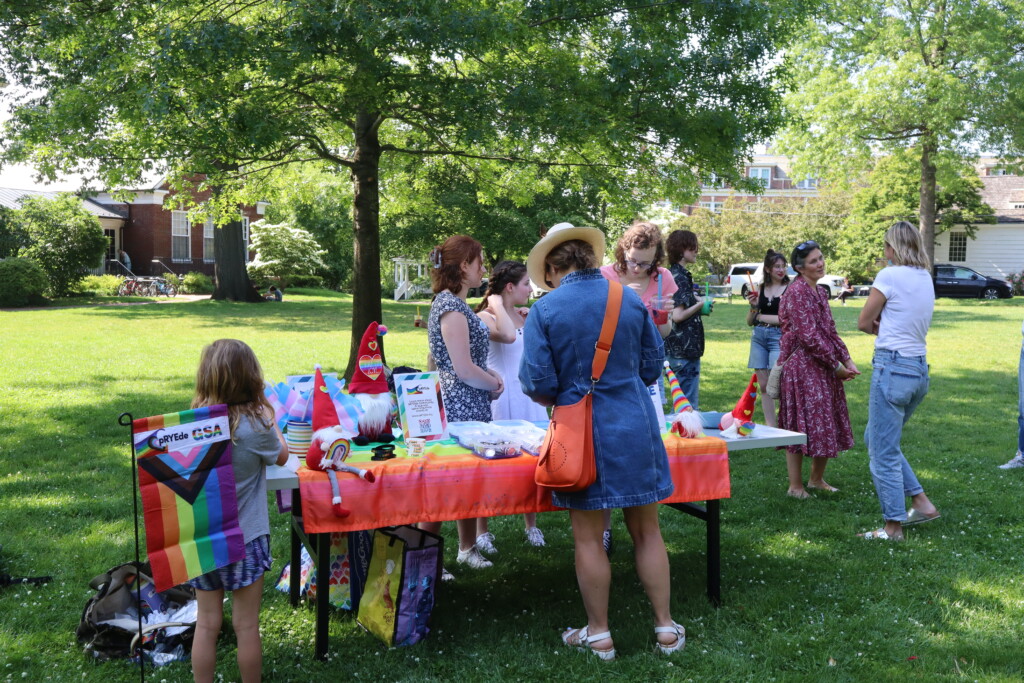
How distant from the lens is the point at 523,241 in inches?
1015

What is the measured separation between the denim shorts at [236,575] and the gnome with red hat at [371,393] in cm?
92

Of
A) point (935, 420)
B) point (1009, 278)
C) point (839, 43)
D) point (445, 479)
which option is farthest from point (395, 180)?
point (1009, 278)

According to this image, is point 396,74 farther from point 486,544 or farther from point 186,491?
point 186,491

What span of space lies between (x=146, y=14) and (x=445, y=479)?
6761mm

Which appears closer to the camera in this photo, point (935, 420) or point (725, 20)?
point (725, 20)

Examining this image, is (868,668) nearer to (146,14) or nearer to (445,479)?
(445,479)

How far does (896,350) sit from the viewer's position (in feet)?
16.9

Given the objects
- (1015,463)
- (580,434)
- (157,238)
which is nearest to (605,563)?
(580,434)

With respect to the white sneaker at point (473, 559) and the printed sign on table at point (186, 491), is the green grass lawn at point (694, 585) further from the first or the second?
the printed sign on table at point (186, 491)

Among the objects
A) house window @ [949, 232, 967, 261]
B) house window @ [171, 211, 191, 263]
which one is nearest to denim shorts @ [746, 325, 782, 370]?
house window @ [171, 211, 191, 263]

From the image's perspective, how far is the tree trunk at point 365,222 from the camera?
11406mm

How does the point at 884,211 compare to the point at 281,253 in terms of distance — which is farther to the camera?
the point at 884,211

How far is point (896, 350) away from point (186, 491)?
13.4 feet

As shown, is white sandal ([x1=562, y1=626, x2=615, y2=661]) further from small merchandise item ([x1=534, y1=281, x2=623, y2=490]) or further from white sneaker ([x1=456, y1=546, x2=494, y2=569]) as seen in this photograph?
white sneaker ([x1=456, y1=546, x2=494, y2=569])
